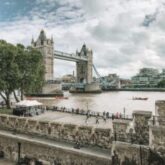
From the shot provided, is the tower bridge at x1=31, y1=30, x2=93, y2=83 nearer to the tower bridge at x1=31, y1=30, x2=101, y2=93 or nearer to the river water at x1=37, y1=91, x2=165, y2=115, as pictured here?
the tower bridge at x1=31, y1=30, x2=101, y2=93

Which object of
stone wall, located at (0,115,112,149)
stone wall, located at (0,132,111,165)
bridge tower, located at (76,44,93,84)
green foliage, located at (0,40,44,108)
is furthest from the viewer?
bridge tower, located at (76,44,93,84)

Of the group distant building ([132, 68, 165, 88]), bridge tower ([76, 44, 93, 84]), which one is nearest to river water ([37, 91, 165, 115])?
bridge tower ([76, 44, 93, 84])

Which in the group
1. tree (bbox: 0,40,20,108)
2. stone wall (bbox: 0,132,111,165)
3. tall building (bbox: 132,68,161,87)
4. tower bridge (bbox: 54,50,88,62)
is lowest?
stone wall (bbox: 0,132,111,165)

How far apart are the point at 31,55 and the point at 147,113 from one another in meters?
24.3

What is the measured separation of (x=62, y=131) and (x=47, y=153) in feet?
6.54

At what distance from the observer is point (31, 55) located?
105 ft

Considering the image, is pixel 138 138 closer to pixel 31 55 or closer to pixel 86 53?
pixel 31 55

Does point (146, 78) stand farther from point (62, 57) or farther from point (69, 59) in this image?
point (62, 57)

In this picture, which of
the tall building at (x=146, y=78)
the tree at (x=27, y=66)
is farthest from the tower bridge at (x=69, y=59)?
the tree at (x=27, y=66)

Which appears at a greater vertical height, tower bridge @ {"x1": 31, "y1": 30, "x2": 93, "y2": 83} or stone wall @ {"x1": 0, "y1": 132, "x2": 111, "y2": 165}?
tower bridge @ {"x1": 31, "y1": 30, "x2": 93, "y2": 83}

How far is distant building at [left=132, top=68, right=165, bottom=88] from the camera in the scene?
17452 centimetres

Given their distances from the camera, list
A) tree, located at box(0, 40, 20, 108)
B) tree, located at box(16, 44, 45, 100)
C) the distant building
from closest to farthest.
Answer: tree, located at box(0, 40, 20, 108), tree, located at box(16, 44, 45, 100), the distant building

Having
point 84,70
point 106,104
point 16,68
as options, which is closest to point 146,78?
point 84,70

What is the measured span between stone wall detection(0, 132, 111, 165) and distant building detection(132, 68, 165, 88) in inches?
6327
